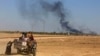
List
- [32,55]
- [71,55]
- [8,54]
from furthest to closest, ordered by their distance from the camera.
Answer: [71,55]
[8,54]
[32,55]

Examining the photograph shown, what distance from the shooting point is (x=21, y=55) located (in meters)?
21.0

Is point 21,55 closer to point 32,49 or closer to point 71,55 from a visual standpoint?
point 32,49

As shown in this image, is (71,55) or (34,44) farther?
(71,55)

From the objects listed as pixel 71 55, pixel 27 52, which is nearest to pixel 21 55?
pixel 27 52

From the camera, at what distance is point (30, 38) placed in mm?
21266

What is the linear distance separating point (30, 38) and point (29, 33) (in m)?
0.41

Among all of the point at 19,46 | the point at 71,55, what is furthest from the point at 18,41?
the point at 71,55

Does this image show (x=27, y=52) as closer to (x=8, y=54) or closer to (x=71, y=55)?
(x=8, y=54)

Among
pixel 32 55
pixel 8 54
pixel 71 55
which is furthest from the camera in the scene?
pixel 71 55

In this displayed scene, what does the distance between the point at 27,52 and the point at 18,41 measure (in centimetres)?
85

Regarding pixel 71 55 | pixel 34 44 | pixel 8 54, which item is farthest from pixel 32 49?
pixel 71 55

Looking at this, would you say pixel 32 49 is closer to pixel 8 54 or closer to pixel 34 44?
pixel 34 44

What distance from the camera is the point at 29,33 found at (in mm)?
21547

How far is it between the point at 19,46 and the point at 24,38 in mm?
593
